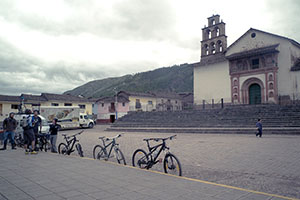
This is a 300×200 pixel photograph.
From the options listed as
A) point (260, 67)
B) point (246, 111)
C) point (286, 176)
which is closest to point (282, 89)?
point (260, 67)

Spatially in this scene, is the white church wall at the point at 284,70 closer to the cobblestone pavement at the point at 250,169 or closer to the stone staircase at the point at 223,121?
the stone staircase at the point at 223,121

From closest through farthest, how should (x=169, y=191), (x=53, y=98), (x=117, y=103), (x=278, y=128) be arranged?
1. (x=169, y=191)
2. (x=278, y=128)
3. (x=53, y=98)
4. (x=117, y=103)

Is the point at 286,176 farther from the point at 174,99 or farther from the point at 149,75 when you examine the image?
the point at 149,75

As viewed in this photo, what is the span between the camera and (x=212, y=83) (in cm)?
3222

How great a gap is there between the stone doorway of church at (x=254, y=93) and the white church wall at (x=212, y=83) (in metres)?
2.61

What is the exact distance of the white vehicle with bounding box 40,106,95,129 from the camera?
29.0 m

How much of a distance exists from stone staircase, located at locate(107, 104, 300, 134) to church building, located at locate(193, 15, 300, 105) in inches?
223

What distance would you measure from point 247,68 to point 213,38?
646cm

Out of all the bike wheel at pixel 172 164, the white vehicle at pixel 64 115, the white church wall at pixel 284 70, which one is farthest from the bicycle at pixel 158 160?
the white vehicle at pixel 64 115

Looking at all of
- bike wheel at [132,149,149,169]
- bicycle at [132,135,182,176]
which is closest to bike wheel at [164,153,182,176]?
bicycle at [132,135,182,176]

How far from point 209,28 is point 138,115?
1553 centimetres

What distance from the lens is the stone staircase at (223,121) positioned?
17.8 meters

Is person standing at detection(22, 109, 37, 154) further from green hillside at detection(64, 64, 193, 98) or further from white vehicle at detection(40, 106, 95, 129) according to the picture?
green hillside at detection(64, 64, 193, 98)

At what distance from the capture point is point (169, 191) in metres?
4.30
